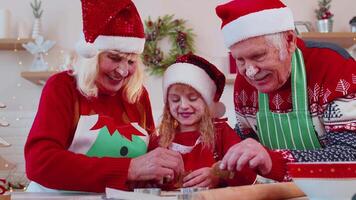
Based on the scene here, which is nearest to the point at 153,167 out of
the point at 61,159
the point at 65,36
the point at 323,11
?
the point at 61,159

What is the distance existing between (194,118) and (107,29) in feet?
1.46

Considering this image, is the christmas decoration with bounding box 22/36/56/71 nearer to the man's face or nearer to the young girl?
the young girl

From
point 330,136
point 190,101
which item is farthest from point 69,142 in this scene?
point 330,136

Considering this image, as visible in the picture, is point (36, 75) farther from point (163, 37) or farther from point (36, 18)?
point (163, 37)

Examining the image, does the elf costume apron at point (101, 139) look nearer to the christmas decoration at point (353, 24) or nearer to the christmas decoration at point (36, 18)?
the christmas decoration at point (36, 18)

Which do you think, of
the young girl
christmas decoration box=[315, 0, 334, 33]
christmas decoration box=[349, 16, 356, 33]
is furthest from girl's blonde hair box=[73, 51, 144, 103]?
christmas decoration box=[349, 16, 356, 33]

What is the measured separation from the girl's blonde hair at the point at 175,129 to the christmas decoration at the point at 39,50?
2157 mm

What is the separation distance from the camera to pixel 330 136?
1.56 meters

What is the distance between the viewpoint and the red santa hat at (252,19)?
5.39ft

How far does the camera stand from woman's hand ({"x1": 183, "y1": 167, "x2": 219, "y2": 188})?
157 centimetres

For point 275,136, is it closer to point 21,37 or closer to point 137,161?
point 137,161

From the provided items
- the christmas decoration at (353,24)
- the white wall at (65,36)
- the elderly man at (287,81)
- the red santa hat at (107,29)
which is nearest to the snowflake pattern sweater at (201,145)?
the elderly man at (287,81)

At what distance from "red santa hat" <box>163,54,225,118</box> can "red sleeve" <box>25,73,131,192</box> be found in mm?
416

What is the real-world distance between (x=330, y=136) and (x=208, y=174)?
0.38 m
